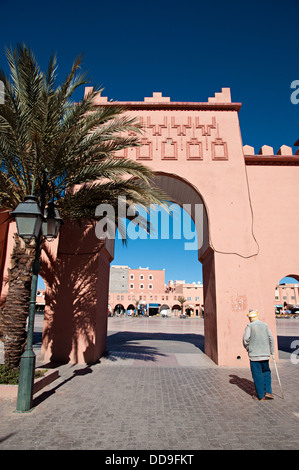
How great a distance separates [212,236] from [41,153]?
5553 millimetres

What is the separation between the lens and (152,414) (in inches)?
172

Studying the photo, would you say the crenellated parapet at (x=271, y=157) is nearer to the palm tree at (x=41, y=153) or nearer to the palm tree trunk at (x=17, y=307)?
the palm tree at (x=41, y=153)

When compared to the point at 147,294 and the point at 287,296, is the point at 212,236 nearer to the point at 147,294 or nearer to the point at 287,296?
the point at 147,294

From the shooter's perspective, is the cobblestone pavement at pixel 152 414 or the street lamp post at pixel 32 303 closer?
the cobblestone pavement at pixel 152 414

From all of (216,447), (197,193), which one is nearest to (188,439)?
(216,447)

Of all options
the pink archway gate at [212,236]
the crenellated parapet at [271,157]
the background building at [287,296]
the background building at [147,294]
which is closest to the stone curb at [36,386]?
the pink archway gate at [212,236]

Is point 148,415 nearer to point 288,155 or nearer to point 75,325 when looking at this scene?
point 75,325

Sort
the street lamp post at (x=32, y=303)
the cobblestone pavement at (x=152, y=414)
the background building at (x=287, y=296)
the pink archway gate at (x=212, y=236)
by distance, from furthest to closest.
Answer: the background building at (x=287, y=296), the pink archway gate at (x=212, y=236), the street lamp post at (x=32, y=303), the cobblestone pavement at (x=152, y=414)

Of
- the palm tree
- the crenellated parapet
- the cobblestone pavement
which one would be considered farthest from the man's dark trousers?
the crenellated parapet

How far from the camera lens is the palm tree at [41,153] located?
557cm

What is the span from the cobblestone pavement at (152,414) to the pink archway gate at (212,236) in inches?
51.3

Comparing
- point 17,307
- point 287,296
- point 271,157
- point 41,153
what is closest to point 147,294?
point 287,296

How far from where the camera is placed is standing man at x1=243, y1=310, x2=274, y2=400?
17.0 ft

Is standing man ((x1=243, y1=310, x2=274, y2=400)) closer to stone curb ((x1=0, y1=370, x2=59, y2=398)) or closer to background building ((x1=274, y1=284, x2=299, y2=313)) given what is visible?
stone curb ((x1=0, y1=370, x2=59, y2=398))
